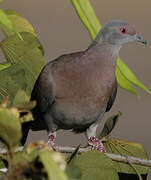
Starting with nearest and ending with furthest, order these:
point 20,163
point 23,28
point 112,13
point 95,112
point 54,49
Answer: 1. point 20,163
2. point 23,28
3. point 95,112
4. point 54,49
5. point 112,13

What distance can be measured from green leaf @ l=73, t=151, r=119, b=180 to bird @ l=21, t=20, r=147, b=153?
65 centimetres

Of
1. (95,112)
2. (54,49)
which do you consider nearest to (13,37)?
(95,112)

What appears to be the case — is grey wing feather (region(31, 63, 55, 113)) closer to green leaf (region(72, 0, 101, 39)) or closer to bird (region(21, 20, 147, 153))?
bird (region(21, 20, 147, 153))

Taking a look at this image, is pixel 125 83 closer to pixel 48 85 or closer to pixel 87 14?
pixel 87 14

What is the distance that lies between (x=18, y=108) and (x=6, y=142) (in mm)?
26

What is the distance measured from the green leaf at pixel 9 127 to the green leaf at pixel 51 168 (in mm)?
23

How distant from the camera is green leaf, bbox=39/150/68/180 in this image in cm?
24

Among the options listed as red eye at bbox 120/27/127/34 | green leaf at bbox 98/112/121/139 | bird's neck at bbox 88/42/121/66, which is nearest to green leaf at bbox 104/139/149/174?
green leaf at bbox 98/112/121/139

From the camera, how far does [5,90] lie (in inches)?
20.6

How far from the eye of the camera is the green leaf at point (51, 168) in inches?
9.4

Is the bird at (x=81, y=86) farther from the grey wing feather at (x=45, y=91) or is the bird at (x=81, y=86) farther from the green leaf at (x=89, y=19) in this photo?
the green leaf at (x=89, y=19)

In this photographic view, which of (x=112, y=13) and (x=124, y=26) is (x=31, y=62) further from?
(x=112, y=13)

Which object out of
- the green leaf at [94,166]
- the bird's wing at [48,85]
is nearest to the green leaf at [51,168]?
the green leaf at [94,166]

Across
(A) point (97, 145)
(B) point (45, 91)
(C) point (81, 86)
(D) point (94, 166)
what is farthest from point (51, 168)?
(B) point (45, 91)
